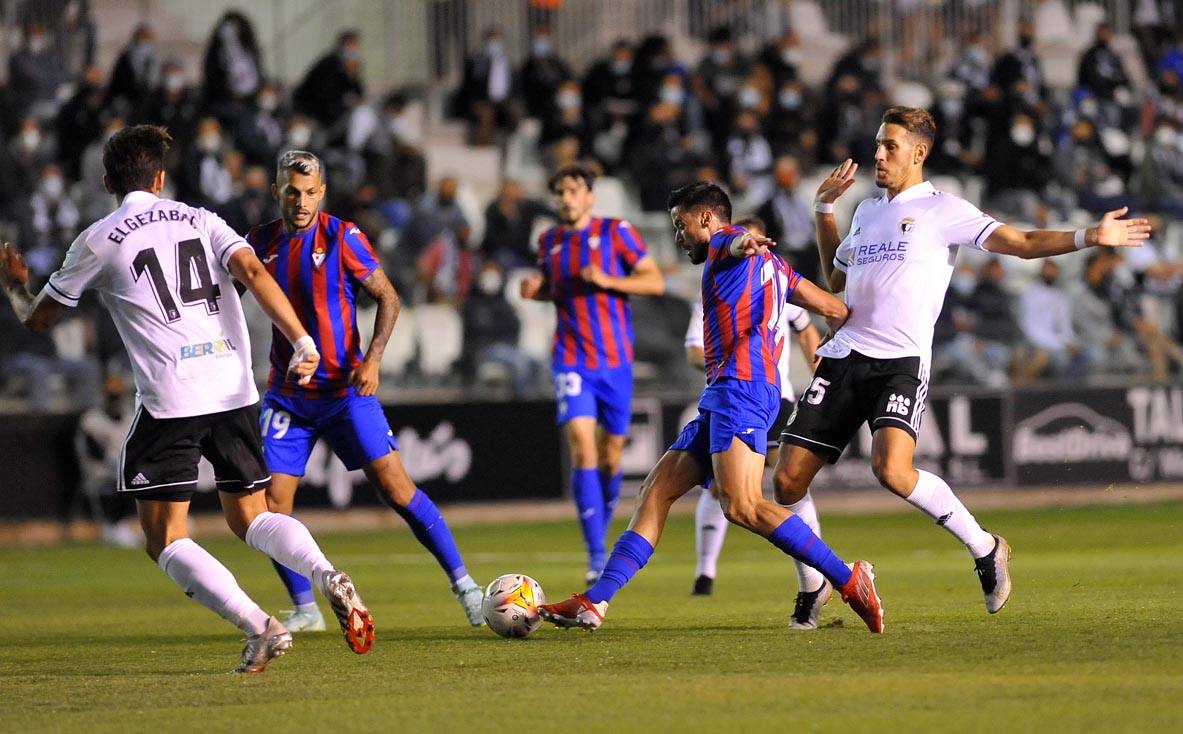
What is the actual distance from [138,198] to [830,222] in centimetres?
330

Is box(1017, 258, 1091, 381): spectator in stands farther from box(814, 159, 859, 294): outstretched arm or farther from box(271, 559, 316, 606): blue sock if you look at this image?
box(271, 559, 316, 606): blue sock

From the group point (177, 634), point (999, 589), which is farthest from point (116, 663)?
point (999, 589)

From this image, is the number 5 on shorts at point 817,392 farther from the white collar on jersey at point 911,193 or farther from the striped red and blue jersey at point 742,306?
the white collar on jersey at point 911,193

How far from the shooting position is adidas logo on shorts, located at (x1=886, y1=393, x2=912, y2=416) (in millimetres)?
8258

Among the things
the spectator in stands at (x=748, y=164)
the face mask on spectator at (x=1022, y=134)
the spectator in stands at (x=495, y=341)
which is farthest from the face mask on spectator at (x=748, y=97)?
the spectator in stands at (x=495, y=341)

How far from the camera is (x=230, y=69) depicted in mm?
21328

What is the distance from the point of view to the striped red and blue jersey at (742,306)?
27.2 ft

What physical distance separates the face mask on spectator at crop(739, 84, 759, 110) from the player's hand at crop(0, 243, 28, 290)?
17.3 meters

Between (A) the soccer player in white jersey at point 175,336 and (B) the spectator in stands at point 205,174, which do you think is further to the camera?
(B) the spectator in stands at point 205,174

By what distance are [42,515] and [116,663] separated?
10.3 metres

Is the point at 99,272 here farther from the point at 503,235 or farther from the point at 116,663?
the point at 503,235

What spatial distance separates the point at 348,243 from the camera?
9.23 meters

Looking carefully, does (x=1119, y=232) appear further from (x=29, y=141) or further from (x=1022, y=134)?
(x=1022, y=134)

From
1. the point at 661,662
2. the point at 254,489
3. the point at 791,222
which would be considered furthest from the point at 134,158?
the point at 791,222
